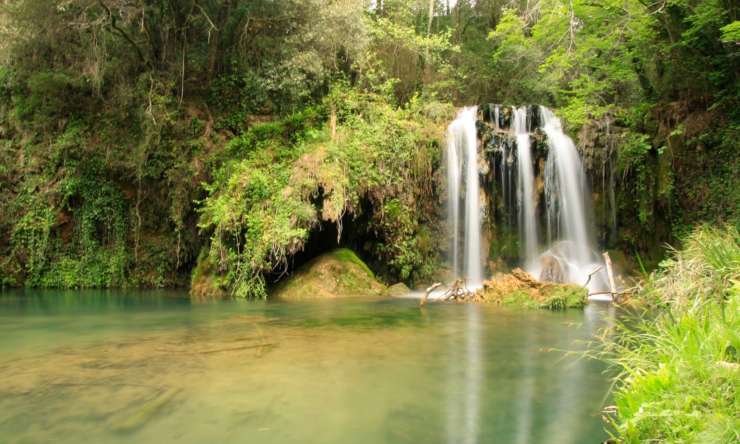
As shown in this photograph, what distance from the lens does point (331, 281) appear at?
40.6 feet

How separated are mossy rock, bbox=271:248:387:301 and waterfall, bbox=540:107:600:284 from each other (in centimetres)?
513

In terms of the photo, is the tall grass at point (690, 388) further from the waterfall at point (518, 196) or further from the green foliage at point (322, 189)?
the waterfall at point (518, 196)

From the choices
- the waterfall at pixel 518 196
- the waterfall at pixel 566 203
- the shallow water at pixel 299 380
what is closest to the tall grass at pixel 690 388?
the shallow water at pixel 299 380

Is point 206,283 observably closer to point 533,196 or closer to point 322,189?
point 322,189

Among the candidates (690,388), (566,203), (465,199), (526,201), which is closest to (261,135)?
(465,199)

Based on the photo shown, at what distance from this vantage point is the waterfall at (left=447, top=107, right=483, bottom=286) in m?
14.0

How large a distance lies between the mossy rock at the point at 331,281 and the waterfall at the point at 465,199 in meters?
2.62

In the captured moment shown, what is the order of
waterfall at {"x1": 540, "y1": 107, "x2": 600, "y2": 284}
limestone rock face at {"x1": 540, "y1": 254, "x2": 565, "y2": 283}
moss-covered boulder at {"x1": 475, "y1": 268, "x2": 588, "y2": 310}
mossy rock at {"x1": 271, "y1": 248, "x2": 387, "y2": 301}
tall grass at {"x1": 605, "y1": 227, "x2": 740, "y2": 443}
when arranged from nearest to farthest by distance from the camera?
tall grass at {"x1": 605, "y1": 227, "x2": 740, "y2": 443}, moss-covered boulder at {"x1": 475, "y1": 268, "x2": 588, "y2": 310}, mossy rock at {"x1": 271, "y1": 248, "x2": 387, "y2": 301}, limestone rock face at {"x1": 540, "y1": 254, "x2": 565, "y2": 283}, waterfall at {"x1": 540, "y1": 107, "x2": 600, "y2": 284}

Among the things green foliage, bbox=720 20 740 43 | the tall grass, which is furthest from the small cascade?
the tall grass

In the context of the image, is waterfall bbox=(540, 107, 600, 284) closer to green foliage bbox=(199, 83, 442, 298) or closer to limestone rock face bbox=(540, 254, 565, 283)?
limestone rock face bbox=(540, 254, 565, 283)

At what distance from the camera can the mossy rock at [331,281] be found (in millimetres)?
12148

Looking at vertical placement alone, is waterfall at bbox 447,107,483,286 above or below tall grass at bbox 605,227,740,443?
above

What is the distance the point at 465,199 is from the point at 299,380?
33.1ft

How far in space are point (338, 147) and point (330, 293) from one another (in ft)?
12.1
